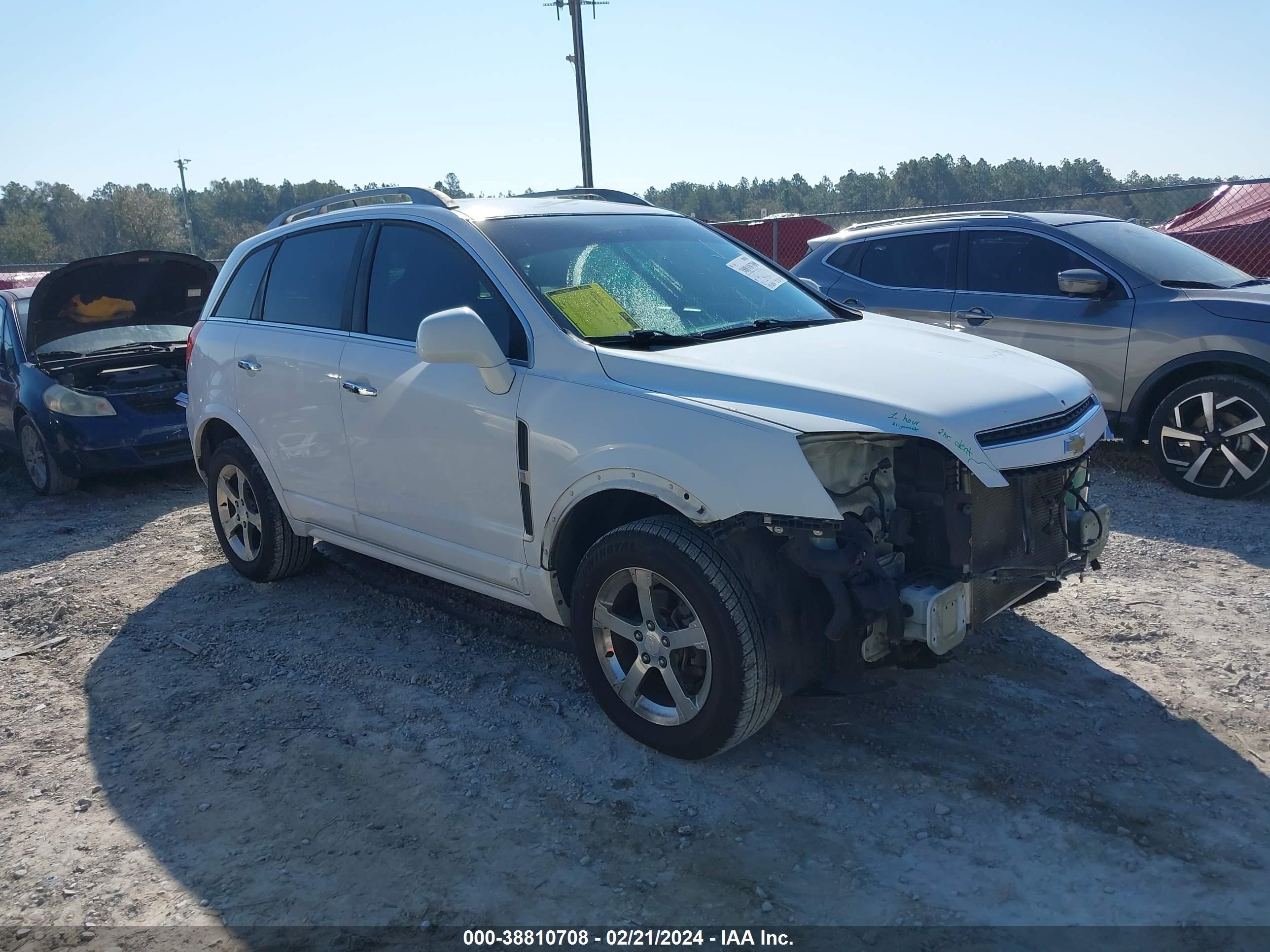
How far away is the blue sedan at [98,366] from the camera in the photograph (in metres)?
8.02

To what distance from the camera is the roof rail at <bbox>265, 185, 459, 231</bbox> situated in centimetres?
463

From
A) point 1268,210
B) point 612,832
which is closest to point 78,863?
point 612,832

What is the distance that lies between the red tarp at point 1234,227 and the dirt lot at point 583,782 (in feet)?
21.6

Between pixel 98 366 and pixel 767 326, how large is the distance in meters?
6.65

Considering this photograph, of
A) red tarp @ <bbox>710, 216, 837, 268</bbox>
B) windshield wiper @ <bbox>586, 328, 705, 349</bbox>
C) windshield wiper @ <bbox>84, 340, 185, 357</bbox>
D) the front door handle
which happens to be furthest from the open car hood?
red tarp @ <bbox>710, 216, 837, 268</bbox>

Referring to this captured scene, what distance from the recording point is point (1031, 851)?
3.03 metres

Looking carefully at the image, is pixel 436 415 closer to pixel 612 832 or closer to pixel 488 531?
pixel 488 531

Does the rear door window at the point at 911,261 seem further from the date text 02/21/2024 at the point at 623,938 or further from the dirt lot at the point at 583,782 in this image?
the date text 02/21/2024 at the point at 623,938

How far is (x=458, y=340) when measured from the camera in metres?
3.70

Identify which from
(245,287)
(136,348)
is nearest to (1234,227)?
(245,287)

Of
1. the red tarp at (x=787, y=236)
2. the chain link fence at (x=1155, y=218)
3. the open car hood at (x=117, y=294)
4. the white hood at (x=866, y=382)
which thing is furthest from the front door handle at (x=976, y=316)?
the red tarp at (x=787, y=236)

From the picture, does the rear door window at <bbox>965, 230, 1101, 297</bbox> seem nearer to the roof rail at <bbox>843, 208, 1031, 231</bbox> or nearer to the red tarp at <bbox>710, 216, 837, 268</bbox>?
the roof rail at <bbox>843, 208, 1031, 231</bbox>

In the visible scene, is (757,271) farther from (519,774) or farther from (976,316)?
(976,316)

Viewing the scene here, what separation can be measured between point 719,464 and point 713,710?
83 cm
